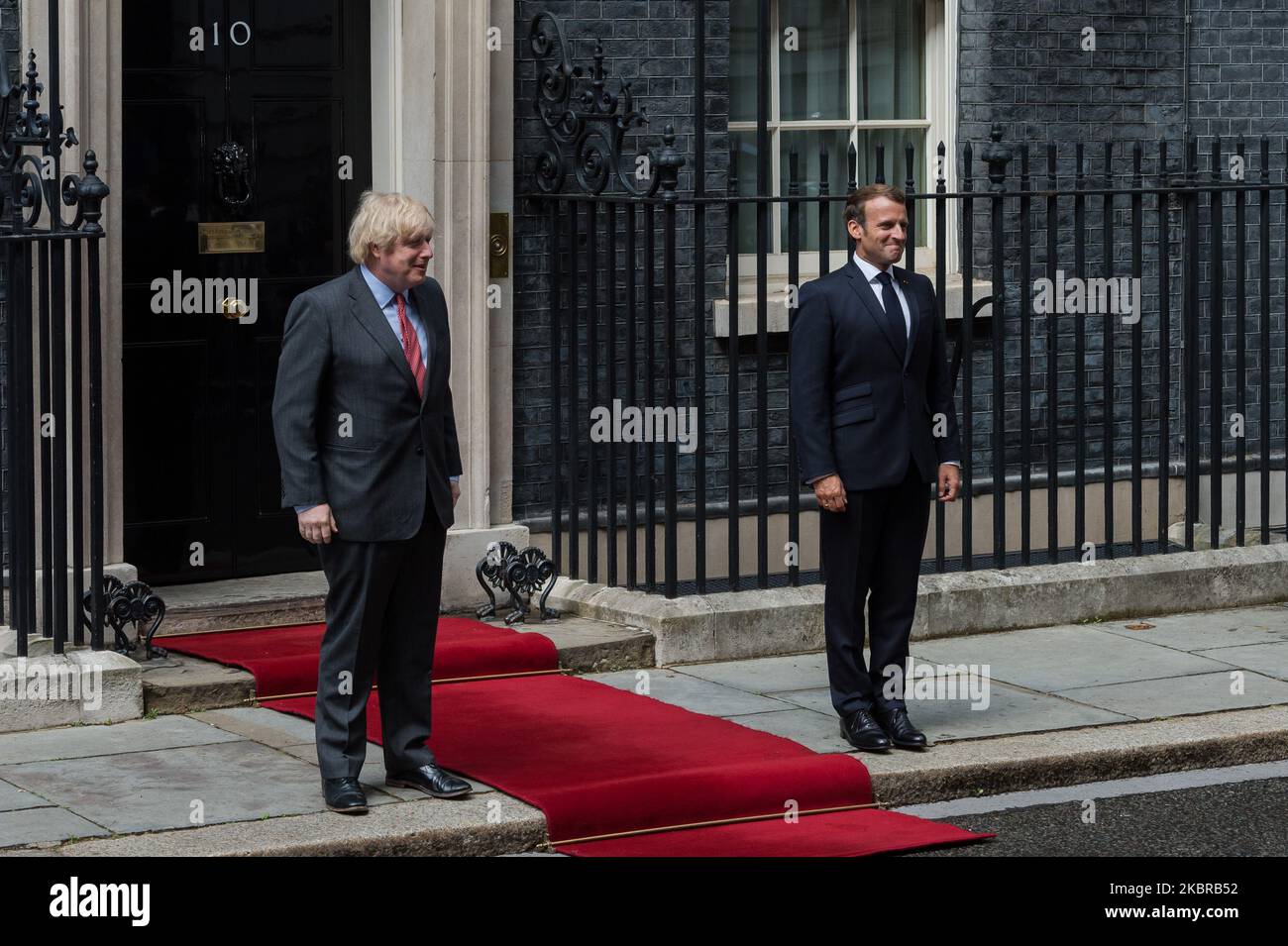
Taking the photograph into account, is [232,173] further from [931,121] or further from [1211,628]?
[1211,628]

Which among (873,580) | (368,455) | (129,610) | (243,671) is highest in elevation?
(368,455)

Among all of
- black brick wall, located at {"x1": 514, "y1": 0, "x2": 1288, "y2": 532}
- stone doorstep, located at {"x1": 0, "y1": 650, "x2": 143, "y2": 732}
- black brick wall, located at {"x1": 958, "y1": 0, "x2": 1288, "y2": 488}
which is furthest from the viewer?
black brick wall, located at {"x1": 958, "y1": 0, "x2": 1288, "y2": 488}

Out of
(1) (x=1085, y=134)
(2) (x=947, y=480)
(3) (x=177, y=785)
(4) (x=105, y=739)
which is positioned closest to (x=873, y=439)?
(2) (x=947, y=480)

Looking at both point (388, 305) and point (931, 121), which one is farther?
point (931, 121)

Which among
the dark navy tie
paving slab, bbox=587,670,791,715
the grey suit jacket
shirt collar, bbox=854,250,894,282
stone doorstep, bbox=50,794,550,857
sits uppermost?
shirt collar, bbox=854,250,894,282

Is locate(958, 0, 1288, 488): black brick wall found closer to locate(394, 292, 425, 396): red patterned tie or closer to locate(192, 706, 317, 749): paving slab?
locate(192, 706, 317, 749): paving slab

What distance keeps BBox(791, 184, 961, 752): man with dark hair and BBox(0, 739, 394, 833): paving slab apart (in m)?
1.83

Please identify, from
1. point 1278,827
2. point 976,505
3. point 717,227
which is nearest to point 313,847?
point 1278,827

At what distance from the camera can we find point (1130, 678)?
895cm

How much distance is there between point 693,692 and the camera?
8.67 metres

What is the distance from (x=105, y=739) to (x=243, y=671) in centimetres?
80

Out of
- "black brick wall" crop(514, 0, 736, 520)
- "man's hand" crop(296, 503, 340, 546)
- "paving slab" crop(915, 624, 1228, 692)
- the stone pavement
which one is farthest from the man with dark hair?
"black brick wall" crop(514, 0, 736, 520)

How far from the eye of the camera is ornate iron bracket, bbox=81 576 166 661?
8469 millimetres

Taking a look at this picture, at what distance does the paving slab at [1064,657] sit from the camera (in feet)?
29.5
